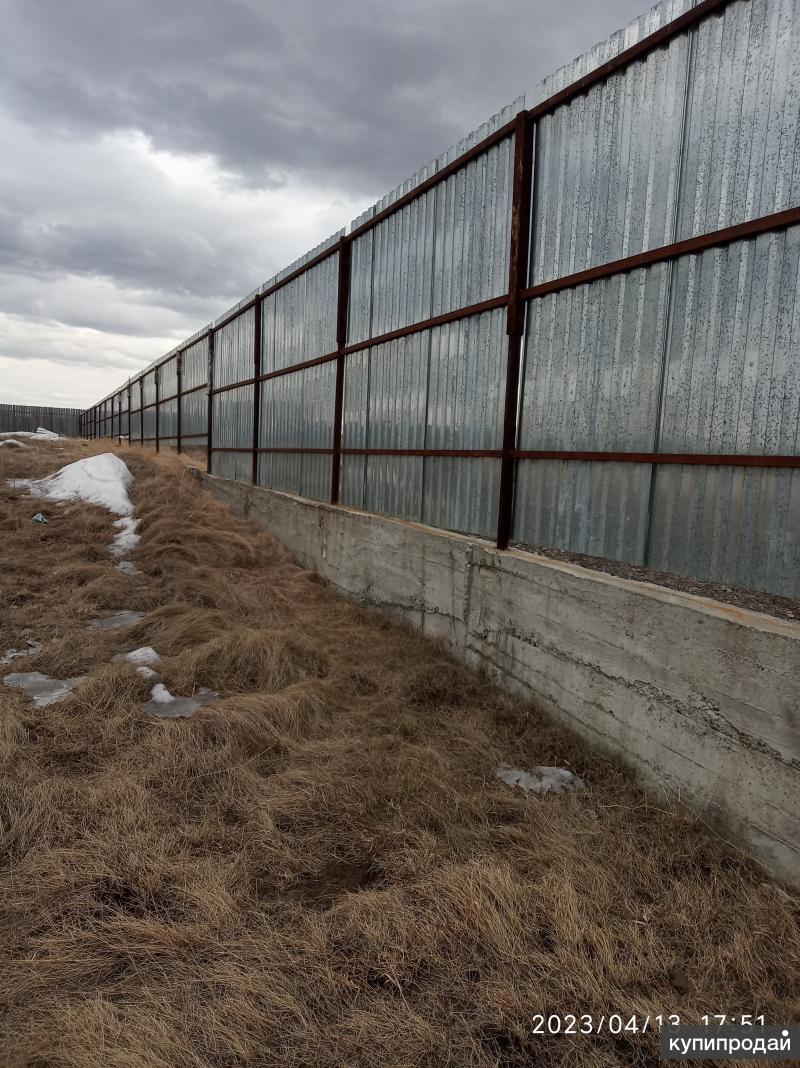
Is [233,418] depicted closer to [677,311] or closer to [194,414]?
[194,414]

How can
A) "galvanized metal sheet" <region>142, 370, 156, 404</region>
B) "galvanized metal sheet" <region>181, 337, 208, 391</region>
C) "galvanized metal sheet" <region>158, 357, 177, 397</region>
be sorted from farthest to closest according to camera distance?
"galvanized metal sheet" <region>142, 370, 156, 404</region>, "galvanized metal sheet" <region>158, 357, 177, 397</region>, "galvanized metal sheet" <region>181, 337, 208, 391</region>

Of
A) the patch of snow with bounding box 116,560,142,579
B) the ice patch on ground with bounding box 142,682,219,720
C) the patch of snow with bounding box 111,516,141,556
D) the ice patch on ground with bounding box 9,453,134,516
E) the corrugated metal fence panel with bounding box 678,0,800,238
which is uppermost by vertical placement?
the corrugated metal fence panel with bounding box 678,0,800,238

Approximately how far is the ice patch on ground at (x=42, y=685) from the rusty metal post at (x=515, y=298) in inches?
129

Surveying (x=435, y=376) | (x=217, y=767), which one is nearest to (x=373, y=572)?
(x=435, y=376)

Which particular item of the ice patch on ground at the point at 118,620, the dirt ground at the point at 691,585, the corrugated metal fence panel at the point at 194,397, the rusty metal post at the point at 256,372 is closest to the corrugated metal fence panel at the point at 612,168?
the dirt ground at the point at 691,585

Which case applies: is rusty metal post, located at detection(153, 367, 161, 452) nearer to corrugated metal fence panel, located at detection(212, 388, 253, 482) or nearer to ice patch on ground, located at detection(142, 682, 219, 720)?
corrugated metal fence panel, located at detection(212, 388, 253, 482)

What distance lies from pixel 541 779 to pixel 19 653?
413 centimetres

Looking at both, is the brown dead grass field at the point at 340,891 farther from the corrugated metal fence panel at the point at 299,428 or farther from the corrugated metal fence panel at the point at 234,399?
the corrugated metal fence panel at the point at 234,399

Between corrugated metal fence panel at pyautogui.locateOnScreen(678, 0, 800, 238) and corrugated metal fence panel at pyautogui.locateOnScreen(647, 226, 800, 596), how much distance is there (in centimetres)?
22

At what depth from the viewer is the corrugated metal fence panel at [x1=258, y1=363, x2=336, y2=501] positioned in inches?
322

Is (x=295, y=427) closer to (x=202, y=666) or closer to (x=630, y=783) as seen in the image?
(x=202, y=666)

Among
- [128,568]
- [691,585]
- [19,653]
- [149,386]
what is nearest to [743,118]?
[691,585]

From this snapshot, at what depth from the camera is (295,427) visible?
30.5ft

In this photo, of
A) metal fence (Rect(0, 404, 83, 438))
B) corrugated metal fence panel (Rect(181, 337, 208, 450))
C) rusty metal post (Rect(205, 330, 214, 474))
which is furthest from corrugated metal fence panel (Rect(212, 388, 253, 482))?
metal fence (Rect(0, 404, 83, 438))
